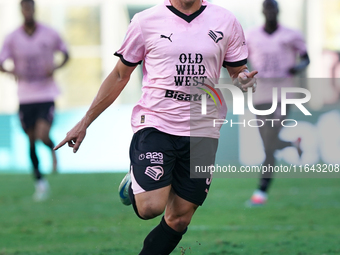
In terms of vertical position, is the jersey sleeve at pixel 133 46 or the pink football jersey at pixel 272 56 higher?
the jersey sleeve at pixel 133 46

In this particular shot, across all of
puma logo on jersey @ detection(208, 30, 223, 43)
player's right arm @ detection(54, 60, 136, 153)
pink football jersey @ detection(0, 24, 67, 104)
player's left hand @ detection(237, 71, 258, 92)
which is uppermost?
puma logo on jersey @ detection(208, 30, 223, 43)

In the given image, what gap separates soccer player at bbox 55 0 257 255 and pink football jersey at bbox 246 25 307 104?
457cm

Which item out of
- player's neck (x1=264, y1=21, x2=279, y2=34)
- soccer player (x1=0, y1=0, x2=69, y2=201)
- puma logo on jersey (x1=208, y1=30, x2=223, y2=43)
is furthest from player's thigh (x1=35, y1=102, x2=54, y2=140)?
puma logo on jersey (x1=208, y1=30, x2=223, y2=43)

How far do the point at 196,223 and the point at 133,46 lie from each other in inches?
148

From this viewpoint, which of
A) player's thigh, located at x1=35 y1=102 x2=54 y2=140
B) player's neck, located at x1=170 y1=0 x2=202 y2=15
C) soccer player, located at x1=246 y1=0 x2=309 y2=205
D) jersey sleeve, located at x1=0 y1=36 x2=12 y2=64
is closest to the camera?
player's neck, located at x1=170 y1=0 x2=202 y2=15

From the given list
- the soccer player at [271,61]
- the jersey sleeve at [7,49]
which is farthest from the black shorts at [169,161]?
the jersey sleeve at [7,49]

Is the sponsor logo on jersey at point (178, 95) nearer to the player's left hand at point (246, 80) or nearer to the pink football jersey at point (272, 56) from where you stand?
the player's left hand at point (246, 80)

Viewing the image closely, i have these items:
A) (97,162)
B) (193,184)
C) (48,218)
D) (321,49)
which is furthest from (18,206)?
(321,49)

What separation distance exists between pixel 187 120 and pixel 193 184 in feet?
1.51

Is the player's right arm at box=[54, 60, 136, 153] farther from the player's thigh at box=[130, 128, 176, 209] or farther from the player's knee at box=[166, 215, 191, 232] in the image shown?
the player's knee at box=[166, 215, 191, 232]

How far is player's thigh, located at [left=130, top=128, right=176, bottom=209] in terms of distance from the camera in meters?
4.15

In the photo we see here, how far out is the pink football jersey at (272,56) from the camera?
8953 mm

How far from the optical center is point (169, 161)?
4.22 m

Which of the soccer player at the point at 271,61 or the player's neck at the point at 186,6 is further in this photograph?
the soccer player at the point at 271,61
